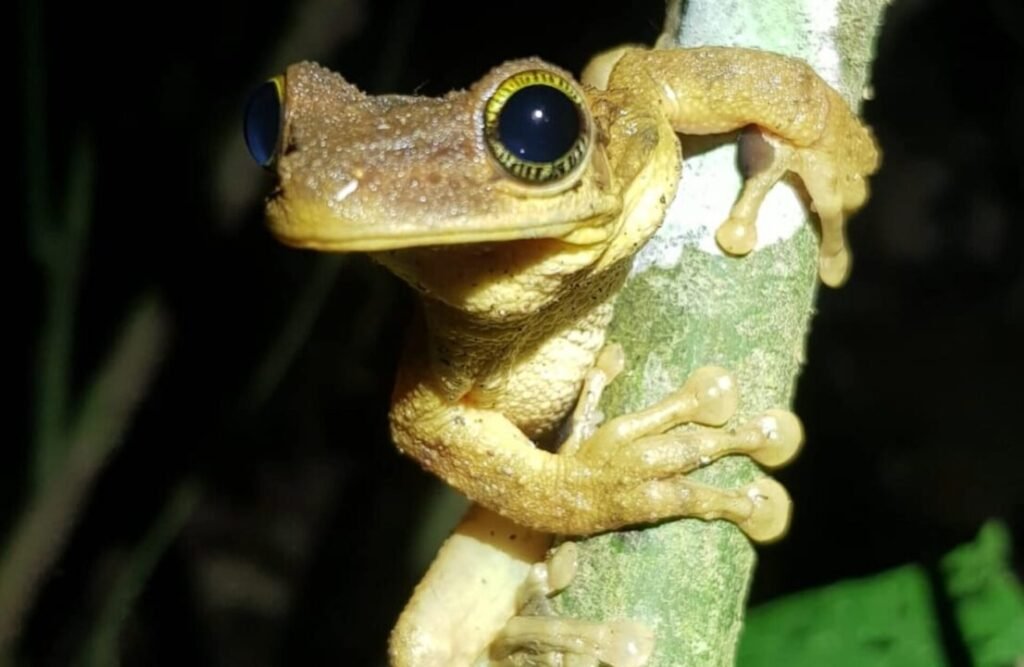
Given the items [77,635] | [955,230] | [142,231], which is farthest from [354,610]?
[955,230]

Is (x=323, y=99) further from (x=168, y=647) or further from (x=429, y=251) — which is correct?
(x=168, y=647)

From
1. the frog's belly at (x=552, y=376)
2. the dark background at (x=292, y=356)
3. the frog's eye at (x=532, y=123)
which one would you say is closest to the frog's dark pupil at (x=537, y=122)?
the frog's eye at (x=532, y=123)

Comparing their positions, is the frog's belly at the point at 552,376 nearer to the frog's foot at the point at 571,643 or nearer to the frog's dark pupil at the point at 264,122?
the frog's foot at the point at 571,643

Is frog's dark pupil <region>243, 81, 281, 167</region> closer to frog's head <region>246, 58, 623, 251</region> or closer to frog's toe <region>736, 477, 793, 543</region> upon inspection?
frog's head <region>246, 58, 623, 251</region>

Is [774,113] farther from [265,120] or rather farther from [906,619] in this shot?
[906,619]

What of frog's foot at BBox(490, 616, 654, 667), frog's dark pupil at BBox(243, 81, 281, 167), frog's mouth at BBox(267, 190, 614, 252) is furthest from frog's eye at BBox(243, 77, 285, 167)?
frog's foot at BBox(490, 616, 654, 667)

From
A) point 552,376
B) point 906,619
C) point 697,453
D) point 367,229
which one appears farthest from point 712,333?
point 906,619
